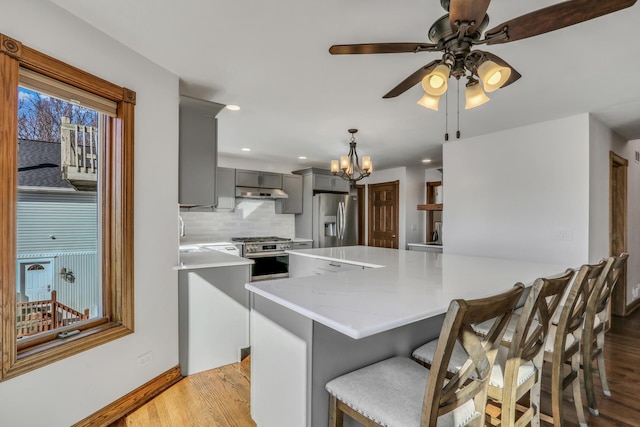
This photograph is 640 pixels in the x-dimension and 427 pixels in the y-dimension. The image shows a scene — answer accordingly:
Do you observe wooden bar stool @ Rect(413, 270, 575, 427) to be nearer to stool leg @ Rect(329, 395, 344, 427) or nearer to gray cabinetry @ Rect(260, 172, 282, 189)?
stool leg @ Rect(329, 395, 344, 427)

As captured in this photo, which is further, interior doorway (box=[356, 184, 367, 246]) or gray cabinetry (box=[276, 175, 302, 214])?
interior doorway (box=[356, 184, 367, 246])

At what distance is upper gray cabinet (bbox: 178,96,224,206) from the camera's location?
2.49 metres

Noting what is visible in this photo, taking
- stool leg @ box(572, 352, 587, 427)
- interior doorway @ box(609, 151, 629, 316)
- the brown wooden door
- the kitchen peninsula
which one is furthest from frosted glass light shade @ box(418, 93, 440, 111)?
the brown wooden door

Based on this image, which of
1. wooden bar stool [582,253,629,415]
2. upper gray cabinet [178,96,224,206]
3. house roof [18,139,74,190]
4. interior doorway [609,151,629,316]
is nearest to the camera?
house roof [18,139,74,190]

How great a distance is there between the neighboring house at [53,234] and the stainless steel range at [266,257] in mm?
2947

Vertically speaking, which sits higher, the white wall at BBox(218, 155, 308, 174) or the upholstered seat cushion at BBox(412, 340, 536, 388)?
the white wall at BBox(218, 155, 308, 174)

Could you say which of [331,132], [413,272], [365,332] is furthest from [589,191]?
[365,332]

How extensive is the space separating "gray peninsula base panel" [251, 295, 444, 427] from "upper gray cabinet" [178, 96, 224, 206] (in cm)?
131

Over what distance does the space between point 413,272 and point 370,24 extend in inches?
58.7

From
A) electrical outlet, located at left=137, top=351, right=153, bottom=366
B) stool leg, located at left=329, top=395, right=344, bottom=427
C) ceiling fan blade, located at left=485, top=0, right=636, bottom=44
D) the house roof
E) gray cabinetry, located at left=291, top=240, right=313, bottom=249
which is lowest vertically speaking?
electrical outlet, located at left=137, top=351, right=153, bottom=366

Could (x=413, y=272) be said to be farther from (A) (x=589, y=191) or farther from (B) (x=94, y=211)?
(A) (x=589, y=191)

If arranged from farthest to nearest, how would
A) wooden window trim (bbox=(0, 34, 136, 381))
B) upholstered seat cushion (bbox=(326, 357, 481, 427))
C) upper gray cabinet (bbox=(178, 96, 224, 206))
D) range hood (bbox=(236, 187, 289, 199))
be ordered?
range hood (bbox=(236, 187, 289, 199)), upper gray cabinet (bbox=(178, 96, 224, 206)), wooden window trim (bbox=(0, 34, 136, 381)), upholstered seat cushion (bbox=(326, 357, 481, 427))

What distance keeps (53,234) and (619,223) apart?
5919mm

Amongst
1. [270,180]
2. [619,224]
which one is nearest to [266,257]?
[270,180]
